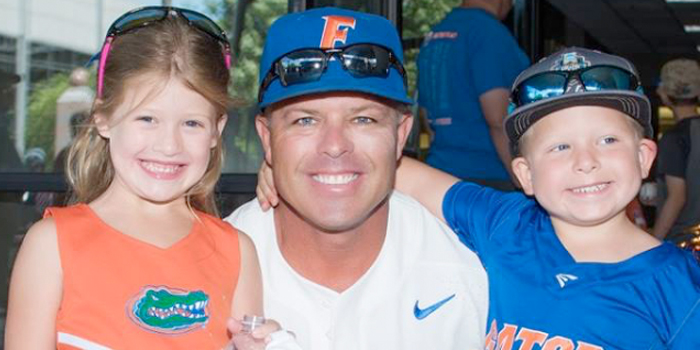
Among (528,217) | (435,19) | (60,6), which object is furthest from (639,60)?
→ (528,217)

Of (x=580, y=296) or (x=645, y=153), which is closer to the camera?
(x=580, y=296)

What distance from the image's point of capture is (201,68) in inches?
99.8

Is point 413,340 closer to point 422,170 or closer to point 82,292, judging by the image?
point 422,170

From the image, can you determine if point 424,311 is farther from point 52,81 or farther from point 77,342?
point 52,81

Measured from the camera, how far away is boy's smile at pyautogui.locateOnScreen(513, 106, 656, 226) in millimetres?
2463

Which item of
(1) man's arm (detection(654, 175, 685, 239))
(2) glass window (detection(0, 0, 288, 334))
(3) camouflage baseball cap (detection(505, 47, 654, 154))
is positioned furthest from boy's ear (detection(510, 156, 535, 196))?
(1) man's arm (detection(654, 175, 685, 239))

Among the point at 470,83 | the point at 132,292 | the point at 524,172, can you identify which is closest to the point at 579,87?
the point at 524,172

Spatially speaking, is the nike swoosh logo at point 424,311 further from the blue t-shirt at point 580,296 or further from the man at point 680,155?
the man at point 680,155

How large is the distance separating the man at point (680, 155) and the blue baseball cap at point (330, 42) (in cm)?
283

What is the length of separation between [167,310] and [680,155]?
3.80 meters

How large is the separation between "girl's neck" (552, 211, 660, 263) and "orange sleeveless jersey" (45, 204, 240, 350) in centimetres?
81

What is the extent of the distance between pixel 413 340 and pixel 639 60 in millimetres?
17907

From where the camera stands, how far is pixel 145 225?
2492 mm

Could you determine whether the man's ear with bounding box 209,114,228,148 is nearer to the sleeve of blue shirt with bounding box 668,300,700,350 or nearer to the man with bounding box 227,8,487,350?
the man with bounding box 227,8,487,350
